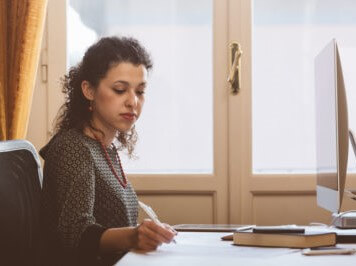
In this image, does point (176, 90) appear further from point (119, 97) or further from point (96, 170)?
point (96, 170)

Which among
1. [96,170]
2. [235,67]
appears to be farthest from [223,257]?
[235,67]

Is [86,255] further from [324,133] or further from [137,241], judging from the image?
[324,133]

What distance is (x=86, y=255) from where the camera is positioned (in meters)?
1.36

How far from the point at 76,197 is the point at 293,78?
4.77 feet

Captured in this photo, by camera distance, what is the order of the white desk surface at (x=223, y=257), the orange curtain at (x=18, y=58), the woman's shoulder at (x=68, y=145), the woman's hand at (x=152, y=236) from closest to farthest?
the white desk surface at (x=223, y=257) → the woman's hand at (x=152, y=236) → the woman's shoulder at (x=68, y=145) → the orange curtain at (x=18, y=58)

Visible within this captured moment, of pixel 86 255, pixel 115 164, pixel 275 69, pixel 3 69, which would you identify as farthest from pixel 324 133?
pixel 3 69

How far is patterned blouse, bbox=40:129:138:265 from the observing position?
4.47ft

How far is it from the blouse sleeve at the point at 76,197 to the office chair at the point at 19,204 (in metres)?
0.08

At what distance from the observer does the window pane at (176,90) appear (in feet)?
8.55

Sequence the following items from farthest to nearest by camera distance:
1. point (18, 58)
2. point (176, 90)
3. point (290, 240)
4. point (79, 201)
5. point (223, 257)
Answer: point (176, 90)
point (18, 58)
point (79, 201)
point (290, 240)
point (223, 257)

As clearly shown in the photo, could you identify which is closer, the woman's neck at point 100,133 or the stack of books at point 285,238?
the stack of books at point 285,238

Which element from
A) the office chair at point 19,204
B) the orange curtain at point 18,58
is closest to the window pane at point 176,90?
the orange curtain at point 18,58

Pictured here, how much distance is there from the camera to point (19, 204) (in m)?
1.41

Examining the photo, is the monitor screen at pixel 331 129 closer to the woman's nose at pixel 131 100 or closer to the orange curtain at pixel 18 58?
the woman's nose at pixel 131 100
